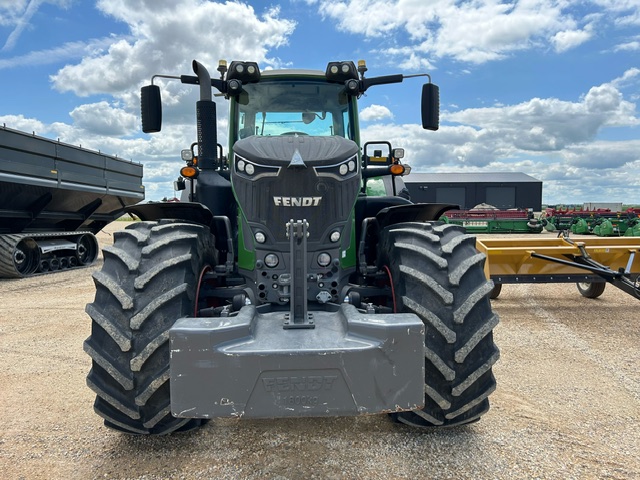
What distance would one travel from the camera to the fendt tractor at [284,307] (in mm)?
2010

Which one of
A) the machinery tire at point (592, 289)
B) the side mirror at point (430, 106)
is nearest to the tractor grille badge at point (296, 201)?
the side mirror at point (430, 106)

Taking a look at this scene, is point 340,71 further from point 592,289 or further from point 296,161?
point 592,289

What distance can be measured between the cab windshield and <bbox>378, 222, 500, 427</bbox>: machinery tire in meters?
1.58

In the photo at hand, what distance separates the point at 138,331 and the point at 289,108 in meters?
2.20

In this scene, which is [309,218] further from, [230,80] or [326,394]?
[230,80]

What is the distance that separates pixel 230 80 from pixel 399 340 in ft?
8.31

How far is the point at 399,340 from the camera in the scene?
2037 mm

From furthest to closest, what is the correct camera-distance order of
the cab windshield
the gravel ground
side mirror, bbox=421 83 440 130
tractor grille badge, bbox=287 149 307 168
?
side mirror, bbox=421 83 440 130 < the cab windshield < tractor grille badge, bbox=287 149 307 168 < the gravel ground

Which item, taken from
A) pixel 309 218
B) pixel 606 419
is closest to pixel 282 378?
pixel 309 218

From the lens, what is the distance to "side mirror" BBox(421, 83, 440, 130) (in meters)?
3.95

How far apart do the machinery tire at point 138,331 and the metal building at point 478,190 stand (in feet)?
110

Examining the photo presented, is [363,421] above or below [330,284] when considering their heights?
below

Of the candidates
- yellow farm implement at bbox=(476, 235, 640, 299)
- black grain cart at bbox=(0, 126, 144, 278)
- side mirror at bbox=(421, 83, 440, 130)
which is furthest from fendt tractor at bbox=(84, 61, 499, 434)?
black grain cart at bbox=(0, 126, 144, 278)

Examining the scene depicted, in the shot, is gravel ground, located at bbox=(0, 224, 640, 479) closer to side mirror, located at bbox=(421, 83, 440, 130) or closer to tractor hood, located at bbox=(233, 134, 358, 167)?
tractor hood, located at bbox=(233, 134, 358, 167)
